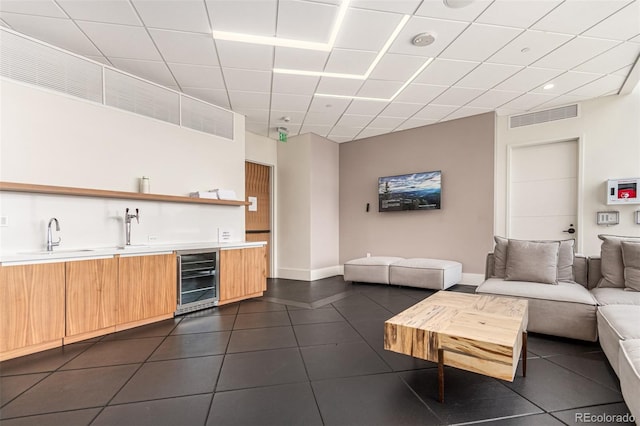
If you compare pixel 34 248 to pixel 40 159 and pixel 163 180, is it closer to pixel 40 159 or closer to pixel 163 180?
pixel 40 159

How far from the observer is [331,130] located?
6.02 m

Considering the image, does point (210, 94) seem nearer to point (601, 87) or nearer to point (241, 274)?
point (241, 274)

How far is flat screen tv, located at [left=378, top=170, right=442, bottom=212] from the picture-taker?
5.62m

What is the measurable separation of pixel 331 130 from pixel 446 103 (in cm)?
223

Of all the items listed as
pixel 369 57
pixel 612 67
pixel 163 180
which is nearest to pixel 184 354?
pixel 163 180

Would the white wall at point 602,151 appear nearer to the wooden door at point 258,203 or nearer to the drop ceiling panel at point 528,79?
the drop ceiling panel at point 528,79

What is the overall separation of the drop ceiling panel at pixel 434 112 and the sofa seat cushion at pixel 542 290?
9.57 feet

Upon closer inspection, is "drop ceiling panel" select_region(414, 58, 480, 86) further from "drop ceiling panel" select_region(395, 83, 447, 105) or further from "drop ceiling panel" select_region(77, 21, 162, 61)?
"drop ceiling panel" select_region(77, 21, 162, 61)

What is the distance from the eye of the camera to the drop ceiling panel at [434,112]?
4834 mm

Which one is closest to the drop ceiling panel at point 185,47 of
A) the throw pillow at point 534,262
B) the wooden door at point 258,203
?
the wooden door at point 258,203

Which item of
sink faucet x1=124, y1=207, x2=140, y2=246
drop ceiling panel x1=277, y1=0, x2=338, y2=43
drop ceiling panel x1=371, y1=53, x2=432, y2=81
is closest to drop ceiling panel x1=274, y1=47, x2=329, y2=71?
drop ceiling panel x1=277, y1=0, x2=338, y2=43

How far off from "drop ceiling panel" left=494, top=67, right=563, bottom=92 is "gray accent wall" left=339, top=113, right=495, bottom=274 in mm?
1020

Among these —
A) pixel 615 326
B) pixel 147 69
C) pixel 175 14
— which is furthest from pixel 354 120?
pixel 615 326

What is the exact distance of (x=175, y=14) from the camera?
2611 mm
